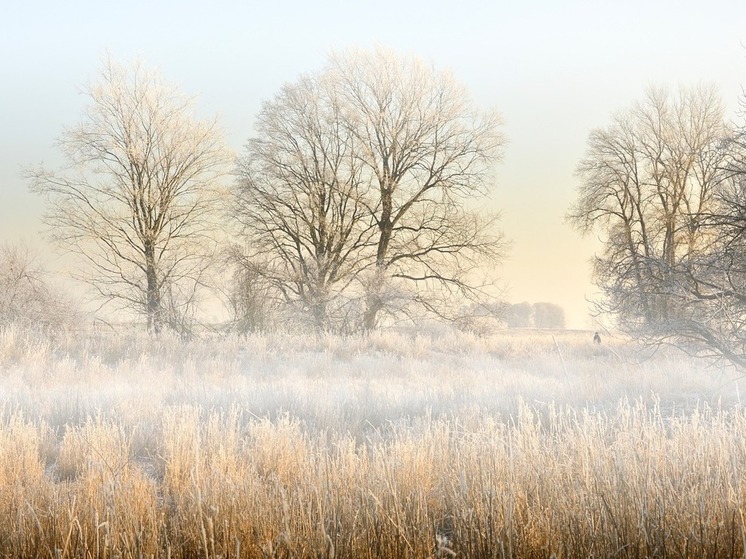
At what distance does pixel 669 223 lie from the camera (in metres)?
21.3

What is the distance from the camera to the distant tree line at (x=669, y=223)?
920 centimetres

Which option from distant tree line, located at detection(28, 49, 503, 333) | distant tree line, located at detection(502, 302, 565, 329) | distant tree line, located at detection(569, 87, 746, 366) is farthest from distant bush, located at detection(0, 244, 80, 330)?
distant tree line, located at detection(502, 302, 565, 329)

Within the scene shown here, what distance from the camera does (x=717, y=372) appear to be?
1110 cm

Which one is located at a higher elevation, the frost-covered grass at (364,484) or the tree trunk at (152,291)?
the tree trunk at (152,291)

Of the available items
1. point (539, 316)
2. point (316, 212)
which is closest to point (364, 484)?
point (316, 212)

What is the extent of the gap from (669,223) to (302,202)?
12697 mm

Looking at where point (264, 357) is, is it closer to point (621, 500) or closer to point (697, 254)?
point (697, 254)

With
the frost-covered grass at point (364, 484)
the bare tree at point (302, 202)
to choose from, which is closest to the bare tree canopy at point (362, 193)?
the bare tree at point (302, 202)

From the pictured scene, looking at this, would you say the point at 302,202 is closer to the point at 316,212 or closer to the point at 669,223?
the point at 316,212

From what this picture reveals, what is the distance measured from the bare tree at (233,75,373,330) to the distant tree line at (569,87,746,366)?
27.5 ft

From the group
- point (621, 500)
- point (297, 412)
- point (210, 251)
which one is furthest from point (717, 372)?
point (210, 251)

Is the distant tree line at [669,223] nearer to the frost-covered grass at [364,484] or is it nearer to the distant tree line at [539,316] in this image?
the frost-covered grass at [364,484]

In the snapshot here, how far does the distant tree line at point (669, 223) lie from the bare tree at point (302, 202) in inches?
330

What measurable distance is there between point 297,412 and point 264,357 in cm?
685
